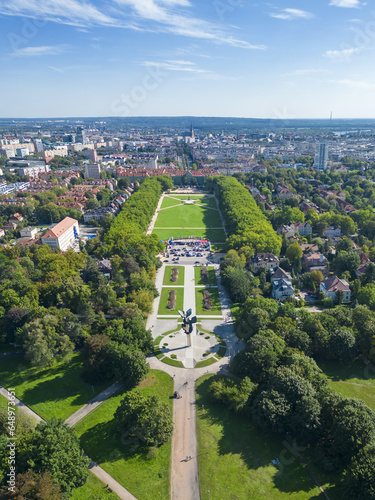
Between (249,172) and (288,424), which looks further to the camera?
(249,172)

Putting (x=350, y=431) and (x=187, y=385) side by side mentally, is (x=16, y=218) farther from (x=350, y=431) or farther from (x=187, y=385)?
(x=350, y=431)

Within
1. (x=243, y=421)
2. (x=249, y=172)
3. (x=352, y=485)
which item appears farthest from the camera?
(x=249, y=172)

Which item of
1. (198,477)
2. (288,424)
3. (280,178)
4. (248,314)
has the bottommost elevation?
(198,477)

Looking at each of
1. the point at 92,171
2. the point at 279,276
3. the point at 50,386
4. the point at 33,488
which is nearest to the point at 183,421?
the point at 33,488

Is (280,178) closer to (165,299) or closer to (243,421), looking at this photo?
(165,299)

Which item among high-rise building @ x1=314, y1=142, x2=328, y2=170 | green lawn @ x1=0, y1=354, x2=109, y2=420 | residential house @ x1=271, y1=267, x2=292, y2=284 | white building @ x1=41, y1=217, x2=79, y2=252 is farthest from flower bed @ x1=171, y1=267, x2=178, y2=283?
high-rise building @ x1=314, y1=142, x2=328, y2=170

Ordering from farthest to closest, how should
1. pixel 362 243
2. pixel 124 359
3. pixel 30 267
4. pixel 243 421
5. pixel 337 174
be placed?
pixel 337 174 → pixel 362 243 → pixel 30 267 → pixel 124 359 → pixel 243 421

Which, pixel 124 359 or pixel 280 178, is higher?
pixel 280 178

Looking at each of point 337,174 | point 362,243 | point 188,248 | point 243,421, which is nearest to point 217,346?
point 243,421
